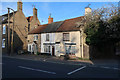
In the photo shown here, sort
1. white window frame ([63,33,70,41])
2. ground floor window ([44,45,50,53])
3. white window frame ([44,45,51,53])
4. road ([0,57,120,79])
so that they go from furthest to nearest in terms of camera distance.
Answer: ground floor window ([44,45,50,53]), white window frame ([44,45,51,53]), white window frame ([63,33,70,41]), road ([0,57,120,79])

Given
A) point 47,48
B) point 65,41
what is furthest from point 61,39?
point 47,48


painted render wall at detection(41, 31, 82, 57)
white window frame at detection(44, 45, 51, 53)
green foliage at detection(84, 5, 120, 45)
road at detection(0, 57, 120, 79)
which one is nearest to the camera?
road at detection(0, 57, 120, 79)

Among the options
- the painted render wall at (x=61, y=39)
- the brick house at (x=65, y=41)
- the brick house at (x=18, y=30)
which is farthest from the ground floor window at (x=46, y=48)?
the brick house at (x=18, y=30)

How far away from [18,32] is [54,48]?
1217 cm

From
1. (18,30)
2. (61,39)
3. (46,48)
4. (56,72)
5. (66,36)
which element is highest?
(18,30)

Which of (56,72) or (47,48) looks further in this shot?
(47,48)

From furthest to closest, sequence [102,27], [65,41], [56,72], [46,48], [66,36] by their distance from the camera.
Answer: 1. [46,48]
2. [66,36]
3. [65,41]
4. [102,27]
5. [56,72]

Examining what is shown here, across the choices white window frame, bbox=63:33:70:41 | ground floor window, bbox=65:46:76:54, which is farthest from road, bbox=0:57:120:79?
white window frame, bbox=63:33:70:41

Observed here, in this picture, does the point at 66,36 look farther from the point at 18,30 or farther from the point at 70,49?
the point at 18,30

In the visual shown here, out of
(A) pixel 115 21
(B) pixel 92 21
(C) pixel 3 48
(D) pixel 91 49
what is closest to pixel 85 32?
(B) pixel 92 21

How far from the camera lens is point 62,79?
5914 mm

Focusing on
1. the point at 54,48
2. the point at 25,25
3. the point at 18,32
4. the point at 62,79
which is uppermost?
the point at 25,25

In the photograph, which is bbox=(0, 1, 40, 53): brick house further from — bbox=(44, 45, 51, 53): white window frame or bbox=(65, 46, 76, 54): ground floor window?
bbox=(65, 46, 76, 54): ground floor window

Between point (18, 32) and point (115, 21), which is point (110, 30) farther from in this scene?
point (18, 32)
